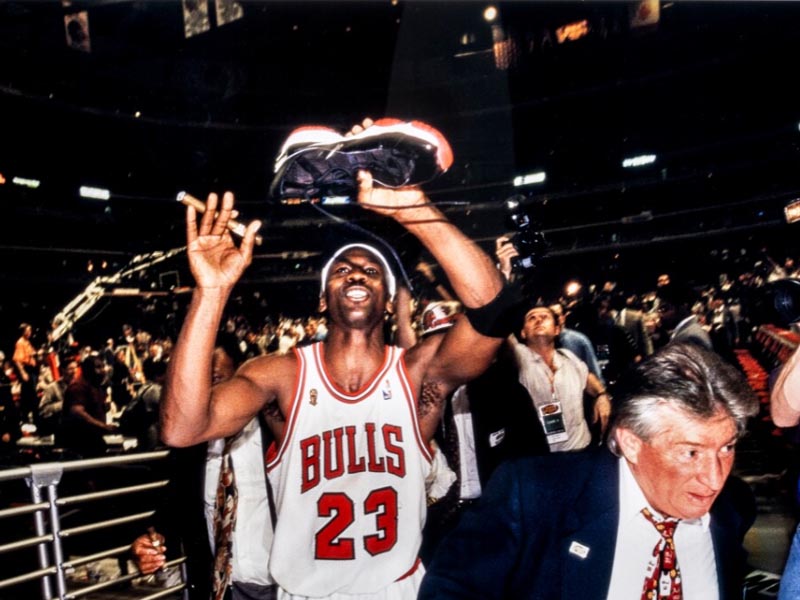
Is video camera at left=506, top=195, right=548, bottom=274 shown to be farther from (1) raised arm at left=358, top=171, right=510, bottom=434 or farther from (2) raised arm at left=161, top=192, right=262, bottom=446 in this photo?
(2) raised arm at left=161, top=192, right=262, bottom=446

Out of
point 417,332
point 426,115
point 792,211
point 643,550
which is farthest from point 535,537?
point 426,115

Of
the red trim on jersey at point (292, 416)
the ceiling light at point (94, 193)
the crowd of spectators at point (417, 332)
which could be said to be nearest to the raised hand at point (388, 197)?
the red trim on jersey at point (292, 416)

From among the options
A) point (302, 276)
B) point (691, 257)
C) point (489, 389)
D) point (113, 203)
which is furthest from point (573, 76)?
point (489, 389)

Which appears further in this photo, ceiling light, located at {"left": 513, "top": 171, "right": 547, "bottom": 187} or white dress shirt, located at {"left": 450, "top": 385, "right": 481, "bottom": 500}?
ceiling light, located at {"left": 513, "top": 171, "right": 547, "bottom": 187}

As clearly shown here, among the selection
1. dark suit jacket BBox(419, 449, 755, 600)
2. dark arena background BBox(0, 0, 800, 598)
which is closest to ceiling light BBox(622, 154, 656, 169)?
dark arena background BBox(0, 0, 800, 598)

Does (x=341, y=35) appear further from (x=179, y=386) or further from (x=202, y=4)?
(x=179, y=386)

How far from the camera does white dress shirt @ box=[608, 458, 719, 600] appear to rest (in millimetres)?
1782

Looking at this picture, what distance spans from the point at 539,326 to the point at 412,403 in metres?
2.31

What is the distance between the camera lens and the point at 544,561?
173 centimetres

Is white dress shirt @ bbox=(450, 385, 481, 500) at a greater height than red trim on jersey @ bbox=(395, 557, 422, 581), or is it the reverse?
white dress shirt @ bbox=(450, 385, 481, 500)

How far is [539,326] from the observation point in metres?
4.88

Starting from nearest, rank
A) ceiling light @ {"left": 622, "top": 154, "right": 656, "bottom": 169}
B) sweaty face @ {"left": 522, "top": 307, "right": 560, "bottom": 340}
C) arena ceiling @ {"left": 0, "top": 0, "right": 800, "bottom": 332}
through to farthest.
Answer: sweaty face @ {"left": 522, "top": 307, "right": 560, "bottom": 340} → arena ceiling @ {"left": 0, "top": 0, "right": 800, "bottom": 332} → ceiling light @ {"left": 622, "top": 154, "right": 656, "bottom": 169}

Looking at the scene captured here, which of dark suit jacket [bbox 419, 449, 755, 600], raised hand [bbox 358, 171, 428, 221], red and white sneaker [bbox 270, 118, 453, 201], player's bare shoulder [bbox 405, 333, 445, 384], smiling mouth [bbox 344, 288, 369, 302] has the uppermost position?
red and white sneaker [bbox 270, 118, 453, 201]

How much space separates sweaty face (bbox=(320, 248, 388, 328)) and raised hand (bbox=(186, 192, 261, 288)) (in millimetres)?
542
